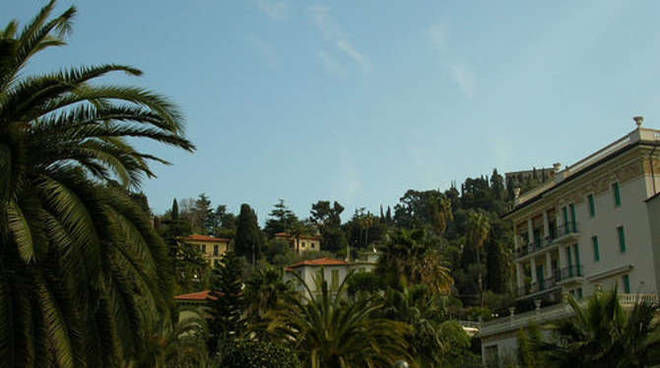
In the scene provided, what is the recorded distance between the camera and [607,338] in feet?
63.4

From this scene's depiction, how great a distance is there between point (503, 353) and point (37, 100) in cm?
3314

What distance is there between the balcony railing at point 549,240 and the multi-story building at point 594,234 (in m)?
0.07

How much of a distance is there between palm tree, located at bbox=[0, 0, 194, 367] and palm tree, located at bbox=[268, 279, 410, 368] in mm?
18035

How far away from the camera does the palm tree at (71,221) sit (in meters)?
12.4

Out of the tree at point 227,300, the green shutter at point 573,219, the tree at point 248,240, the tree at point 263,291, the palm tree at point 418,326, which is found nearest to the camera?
the palm tree at point 418,326

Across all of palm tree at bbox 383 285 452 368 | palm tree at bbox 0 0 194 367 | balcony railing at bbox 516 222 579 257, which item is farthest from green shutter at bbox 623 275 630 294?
palm tree at bbox 0 0 194 367

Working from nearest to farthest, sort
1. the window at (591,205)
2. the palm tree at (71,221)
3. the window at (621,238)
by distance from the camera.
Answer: the palm tree at (71,221) < the window at (621,238) < the window at (591,205)

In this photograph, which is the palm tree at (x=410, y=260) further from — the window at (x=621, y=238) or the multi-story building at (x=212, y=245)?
the multi-story building at (x=212, y=245)

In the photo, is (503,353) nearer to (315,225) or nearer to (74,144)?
(74,144)

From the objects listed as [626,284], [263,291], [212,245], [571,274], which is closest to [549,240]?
[571,274]

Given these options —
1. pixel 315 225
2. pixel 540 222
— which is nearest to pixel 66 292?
pixel 540 222

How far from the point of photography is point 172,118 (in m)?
14.5

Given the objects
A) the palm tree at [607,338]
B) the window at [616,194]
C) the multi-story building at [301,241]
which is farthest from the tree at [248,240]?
the palm tree at [607,338]

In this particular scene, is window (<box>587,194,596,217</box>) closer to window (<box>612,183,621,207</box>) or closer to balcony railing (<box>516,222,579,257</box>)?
balcony railing (<box>516,222,579,257</box>)
